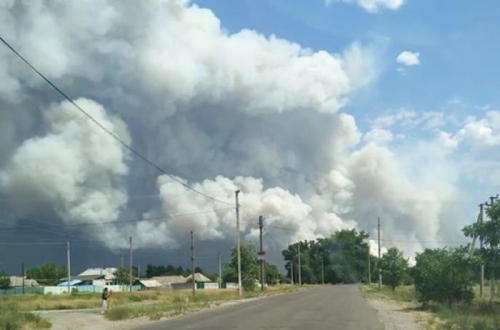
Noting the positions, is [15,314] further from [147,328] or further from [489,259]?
[489,259]

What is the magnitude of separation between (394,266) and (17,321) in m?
60.7

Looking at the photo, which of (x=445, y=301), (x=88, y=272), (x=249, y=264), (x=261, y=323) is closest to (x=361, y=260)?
(x=88, y=272)

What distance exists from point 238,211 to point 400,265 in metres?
22.5

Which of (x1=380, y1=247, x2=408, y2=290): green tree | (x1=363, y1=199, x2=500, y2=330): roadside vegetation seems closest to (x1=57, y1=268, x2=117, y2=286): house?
(x1=380, y1=247, x2=408, y2=290): green tree

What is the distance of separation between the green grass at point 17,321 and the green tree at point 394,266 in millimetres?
57133

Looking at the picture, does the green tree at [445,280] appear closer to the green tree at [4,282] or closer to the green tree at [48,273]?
the green tree at [4,282]

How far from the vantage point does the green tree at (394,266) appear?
272 ft

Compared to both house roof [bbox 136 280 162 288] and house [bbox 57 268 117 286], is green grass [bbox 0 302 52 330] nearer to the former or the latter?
house roof [bbox 136 280 162 288]

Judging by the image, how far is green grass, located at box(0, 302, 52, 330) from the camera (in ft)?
92.4

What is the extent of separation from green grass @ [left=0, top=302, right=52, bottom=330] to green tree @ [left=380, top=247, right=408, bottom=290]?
187 ft

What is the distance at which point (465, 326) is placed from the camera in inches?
985

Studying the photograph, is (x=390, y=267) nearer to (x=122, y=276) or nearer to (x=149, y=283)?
(x=149, y=283)

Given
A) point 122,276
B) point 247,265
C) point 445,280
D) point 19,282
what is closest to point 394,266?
point 247,265

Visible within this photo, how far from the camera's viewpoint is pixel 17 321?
29234 mm
